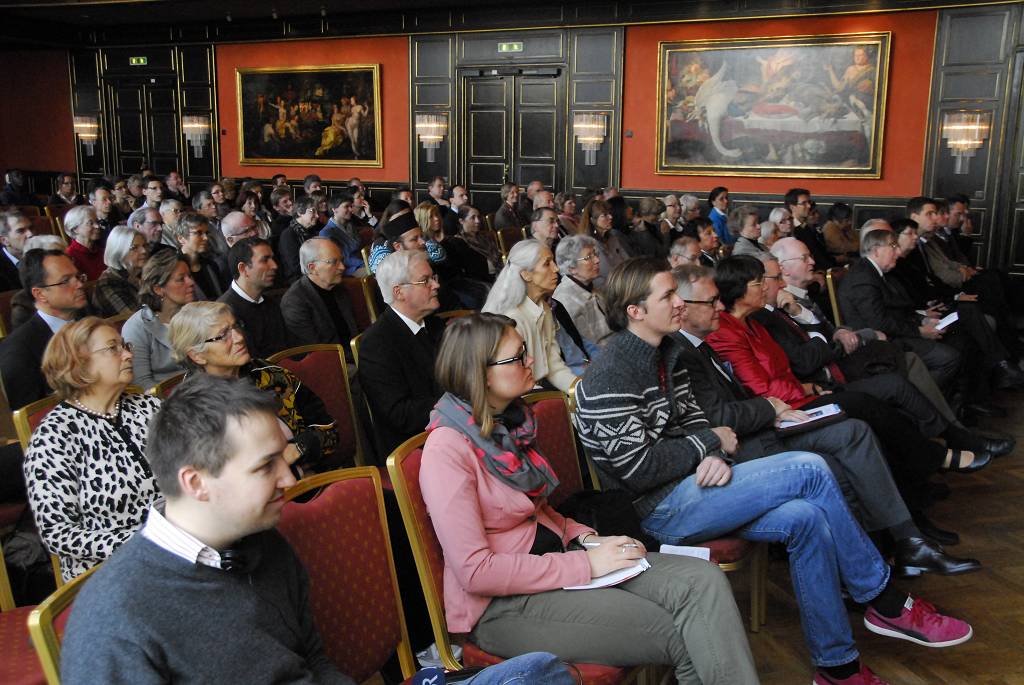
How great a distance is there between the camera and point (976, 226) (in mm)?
10766

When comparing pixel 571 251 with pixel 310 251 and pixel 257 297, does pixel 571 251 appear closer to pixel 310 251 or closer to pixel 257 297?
pixel 310 251

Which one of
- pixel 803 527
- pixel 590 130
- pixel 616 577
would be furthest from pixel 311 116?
pixel 616 577

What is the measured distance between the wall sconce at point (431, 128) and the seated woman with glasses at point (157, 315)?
31.4 ft

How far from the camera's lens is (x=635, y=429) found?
2807 mm

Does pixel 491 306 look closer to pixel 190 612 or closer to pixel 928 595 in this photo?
pixel 928 595

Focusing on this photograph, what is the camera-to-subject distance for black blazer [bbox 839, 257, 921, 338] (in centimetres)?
554

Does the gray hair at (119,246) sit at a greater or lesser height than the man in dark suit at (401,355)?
greater

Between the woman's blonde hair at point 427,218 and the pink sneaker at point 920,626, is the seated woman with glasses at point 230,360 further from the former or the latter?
Result: the woman's blonde hair at point 427,218

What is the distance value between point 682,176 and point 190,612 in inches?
455

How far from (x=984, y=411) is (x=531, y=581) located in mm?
4914

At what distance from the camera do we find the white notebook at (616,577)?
7.28 feet

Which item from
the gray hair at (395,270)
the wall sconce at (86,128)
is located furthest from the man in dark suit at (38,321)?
the wall sconce at (86,128)

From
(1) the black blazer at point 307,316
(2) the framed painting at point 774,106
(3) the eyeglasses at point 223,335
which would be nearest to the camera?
(3) the eyeglasses at point 223,335

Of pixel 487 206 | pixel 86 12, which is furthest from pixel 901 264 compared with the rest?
pixel 86 12
